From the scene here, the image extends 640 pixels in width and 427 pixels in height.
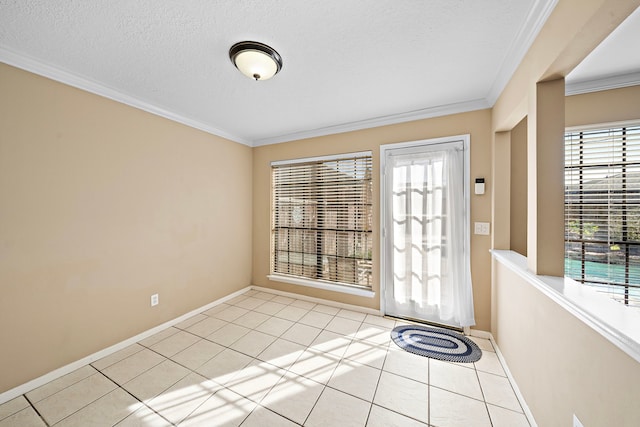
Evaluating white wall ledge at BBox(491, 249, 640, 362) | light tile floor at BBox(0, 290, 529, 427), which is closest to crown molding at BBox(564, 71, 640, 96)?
white wall ledge at BBox(491, 249, 640, 362)

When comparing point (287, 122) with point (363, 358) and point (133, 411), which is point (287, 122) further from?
point (133, 411)

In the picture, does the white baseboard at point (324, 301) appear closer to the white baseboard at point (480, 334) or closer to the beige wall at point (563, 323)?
the white baseboard at point (480, 334)

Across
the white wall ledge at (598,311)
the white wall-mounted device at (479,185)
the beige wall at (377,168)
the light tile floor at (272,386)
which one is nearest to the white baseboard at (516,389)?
the light tile floor at (272,386)

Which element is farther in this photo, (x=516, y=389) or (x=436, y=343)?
(x=436, y=343)

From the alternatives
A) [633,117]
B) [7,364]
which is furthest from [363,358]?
[633,117]

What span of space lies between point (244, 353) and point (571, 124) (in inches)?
148

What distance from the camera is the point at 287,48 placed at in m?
1.69

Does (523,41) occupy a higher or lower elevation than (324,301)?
higher

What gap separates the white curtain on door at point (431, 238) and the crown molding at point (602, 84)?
3.20 ft

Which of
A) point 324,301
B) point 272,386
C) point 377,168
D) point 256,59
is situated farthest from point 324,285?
point 256,59

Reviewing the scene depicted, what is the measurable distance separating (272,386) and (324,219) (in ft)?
6.89

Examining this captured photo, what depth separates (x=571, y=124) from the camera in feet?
7.06

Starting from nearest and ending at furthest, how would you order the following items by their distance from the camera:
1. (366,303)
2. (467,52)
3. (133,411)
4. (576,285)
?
(576,285), (133,411), (467,52), (366,303)

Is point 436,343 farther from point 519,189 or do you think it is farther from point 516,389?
point 519,189
